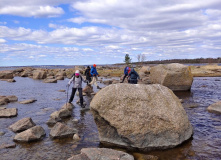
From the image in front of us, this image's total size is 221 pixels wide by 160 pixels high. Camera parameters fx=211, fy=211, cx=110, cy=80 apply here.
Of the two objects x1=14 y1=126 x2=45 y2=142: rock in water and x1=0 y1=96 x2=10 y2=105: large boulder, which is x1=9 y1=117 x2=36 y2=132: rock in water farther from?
x1=0 y1=96 x2=10 y2=105: large boulder

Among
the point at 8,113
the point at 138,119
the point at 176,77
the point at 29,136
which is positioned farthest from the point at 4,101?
the point at 176,77

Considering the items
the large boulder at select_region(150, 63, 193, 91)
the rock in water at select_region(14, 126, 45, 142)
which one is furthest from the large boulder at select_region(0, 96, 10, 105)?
the large boulder at select_region(150, 63, 193, 91)

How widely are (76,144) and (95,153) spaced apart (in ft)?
8.25

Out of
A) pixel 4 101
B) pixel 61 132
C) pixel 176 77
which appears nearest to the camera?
pixel 61 132

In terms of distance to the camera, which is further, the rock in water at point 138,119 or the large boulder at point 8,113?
the large boulder at point 8,113

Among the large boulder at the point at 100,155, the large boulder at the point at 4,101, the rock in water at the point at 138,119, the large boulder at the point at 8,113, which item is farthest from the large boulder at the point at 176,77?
the large boulder at the point at 100,155

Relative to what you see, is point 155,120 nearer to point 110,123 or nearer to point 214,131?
point 110,123

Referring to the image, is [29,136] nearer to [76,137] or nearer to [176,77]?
[76,137]

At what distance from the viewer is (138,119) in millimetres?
9266

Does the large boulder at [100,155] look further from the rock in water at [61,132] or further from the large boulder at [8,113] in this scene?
the large boulder at [8,113]

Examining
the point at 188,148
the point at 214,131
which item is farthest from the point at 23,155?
the point at 214,131

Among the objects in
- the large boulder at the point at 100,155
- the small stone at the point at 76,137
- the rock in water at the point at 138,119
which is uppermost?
the rock in water at the point at 138,119

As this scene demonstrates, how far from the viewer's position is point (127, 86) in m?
10.2

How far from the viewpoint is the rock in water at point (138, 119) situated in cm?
918
